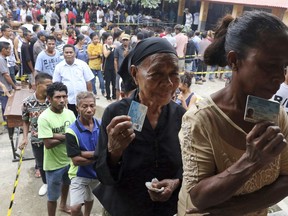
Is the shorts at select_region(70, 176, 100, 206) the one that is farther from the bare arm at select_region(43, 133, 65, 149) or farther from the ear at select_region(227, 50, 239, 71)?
the ear at select_region(227, 50, 239, 71)

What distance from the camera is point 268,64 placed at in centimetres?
103

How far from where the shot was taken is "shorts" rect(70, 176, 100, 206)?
2.98m

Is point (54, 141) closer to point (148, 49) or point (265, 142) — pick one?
point (148, 49)

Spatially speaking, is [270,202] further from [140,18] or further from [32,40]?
[140,18]

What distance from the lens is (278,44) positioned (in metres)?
1.04

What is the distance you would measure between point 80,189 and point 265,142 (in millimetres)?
2441

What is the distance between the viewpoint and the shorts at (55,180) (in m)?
3.28

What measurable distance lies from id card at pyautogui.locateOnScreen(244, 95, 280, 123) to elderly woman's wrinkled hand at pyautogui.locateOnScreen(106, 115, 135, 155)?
0.61 meters

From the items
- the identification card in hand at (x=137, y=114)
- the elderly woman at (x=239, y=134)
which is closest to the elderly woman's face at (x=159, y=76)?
the identification card in hand at (x=137, y=114)

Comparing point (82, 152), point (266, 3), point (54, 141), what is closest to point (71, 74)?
point (54, 141)

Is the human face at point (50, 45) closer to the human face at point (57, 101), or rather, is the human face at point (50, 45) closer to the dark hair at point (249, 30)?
the human face at point (57, 101)

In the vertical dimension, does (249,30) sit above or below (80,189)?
above

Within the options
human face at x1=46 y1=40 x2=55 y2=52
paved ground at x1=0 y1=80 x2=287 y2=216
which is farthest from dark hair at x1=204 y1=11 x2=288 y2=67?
human face at x1=46 y1=40 x2=55 y2=52

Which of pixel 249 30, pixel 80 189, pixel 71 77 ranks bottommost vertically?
pixel 80 189
